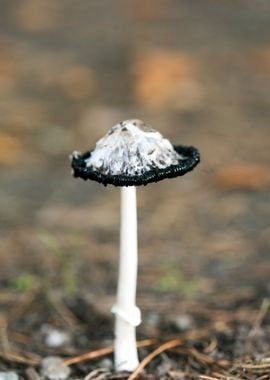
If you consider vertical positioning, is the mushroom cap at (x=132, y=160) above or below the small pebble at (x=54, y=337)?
above

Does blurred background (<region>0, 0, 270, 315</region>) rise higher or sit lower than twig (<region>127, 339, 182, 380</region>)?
higher

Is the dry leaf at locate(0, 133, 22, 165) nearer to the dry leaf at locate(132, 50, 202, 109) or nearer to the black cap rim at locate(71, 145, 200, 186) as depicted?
the dry leaf at locate(132, 50, 202, 109)

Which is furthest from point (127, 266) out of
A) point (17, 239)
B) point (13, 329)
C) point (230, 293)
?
A: point (17, 239)

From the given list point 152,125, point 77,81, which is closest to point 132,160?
point 152,125

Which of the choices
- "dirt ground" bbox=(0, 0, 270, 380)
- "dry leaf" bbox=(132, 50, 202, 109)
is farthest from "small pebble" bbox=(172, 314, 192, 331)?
"dry leaf" bbox=(132, 50, 202, 109)

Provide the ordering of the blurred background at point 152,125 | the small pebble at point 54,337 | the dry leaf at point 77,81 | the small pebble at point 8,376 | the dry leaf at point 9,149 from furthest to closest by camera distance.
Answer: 1. the dry leaf at point 77,81
2. the dry leaf at point 9,149
3. the blurred background at point 152,125
4. the small pebble at point 54,337
5. the small pebble at point 8,376

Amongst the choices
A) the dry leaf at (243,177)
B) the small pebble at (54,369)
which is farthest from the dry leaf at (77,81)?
the small pebble at (54,369)

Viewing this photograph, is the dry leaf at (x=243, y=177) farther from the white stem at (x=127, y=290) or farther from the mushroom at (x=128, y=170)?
the white stem at (x=127, y=290)
